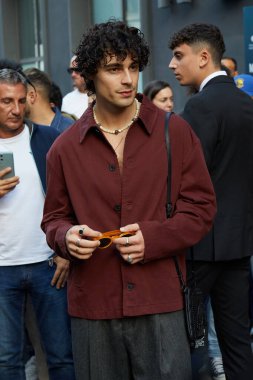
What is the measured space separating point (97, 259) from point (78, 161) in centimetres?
42

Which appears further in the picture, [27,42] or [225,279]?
[27,42]

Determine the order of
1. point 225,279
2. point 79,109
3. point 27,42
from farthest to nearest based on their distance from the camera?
point 27,42 < point 79,109 < point 225,279

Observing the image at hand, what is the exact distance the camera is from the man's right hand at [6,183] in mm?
4461

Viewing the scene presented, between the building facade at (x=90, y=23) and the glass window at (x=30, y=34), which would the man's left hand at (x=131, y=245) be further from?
the glass window at (x=30, y=34)

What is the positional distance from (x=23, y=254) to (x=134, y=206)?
1.32 metres

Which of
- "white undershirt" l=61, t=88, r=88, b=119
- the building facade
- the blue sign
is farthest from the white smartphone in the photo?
the building facade

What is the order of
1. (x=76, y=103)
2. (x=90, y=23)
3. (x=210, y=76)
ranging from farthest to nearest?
(x=90, y=23) → (x=76, y=103) → (x=210, y=76)

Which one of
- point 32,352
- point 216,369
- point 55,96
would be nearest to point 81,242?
point 216,369

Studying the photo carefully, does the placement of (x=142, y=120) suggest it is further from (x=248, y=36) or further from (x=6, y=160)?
(x=248, y=36)

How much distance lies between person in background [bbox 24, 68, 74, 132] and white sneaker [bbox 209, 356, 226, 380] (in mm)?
1941

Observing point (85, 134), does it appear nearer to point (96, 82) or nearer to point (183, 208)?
point (96, 82)

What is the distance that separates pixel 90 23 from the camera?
49.9 feet

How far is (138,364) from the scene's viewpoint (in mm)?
3496

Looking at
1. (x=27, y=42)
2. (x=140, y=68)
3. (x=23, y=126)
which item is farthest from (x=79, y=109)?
(x=27, y=42)
